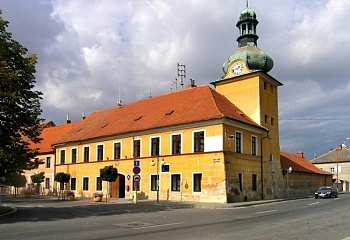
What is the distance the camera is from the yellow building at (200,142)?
100 feet

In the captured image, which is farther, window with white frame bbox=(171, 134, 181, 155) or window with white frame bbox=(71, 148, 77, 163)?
window with white frame bbox=(71, 148, 77, 163)

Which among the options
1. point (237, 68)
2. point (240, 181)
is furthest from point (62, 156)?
point (240, 181)

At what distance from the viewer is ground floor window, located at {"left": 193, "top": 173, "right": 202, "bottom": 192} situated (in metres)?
31.0

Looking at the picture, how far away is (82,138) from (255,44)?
21.2 m

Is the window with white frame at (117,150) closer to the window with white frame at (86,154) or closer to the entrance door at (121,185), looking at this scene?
the entrance door at (121,185)

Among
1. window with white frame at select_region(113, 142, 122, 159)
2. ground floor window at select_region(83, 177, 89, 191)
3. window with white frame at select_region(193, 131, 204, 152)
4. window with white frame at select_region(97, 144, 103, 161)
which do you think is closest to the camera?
window with white frame at select_region(193, 131, 204, 152)

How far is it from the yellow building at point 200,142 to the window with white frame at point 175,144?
86 mm

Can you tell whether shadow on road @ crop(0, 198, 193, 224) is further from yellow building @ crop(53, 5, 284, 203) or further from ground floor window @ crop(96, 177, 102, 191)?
ground floor window @ crop(96, 177, 102, 191)

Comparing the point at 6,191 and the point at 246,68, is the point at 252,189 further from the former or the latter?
the point at 6,191

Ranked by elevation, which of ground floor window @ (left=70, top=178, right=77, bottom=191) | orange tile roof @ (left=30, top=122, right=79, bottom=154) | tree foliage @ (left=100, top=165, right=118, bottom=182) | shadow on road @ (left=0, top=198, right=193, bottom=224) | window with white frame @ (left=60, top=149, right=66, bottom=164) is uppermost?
orange tile roof @ (left=30, top=122, right=79, bottom=154)

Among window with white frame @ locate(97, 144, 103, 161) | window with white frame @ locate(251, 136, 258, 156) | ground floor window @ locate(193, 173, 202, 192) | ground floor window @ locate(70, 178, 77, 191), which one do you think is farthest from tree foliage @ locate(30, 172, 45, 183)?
window with white frame @ locate(251, 136, 258, 156)

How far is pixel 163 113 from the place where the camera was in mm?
36750

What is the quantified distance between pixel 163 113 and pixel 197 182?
333 inches

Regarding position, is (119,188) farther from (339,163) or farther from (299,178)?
(339,163)
